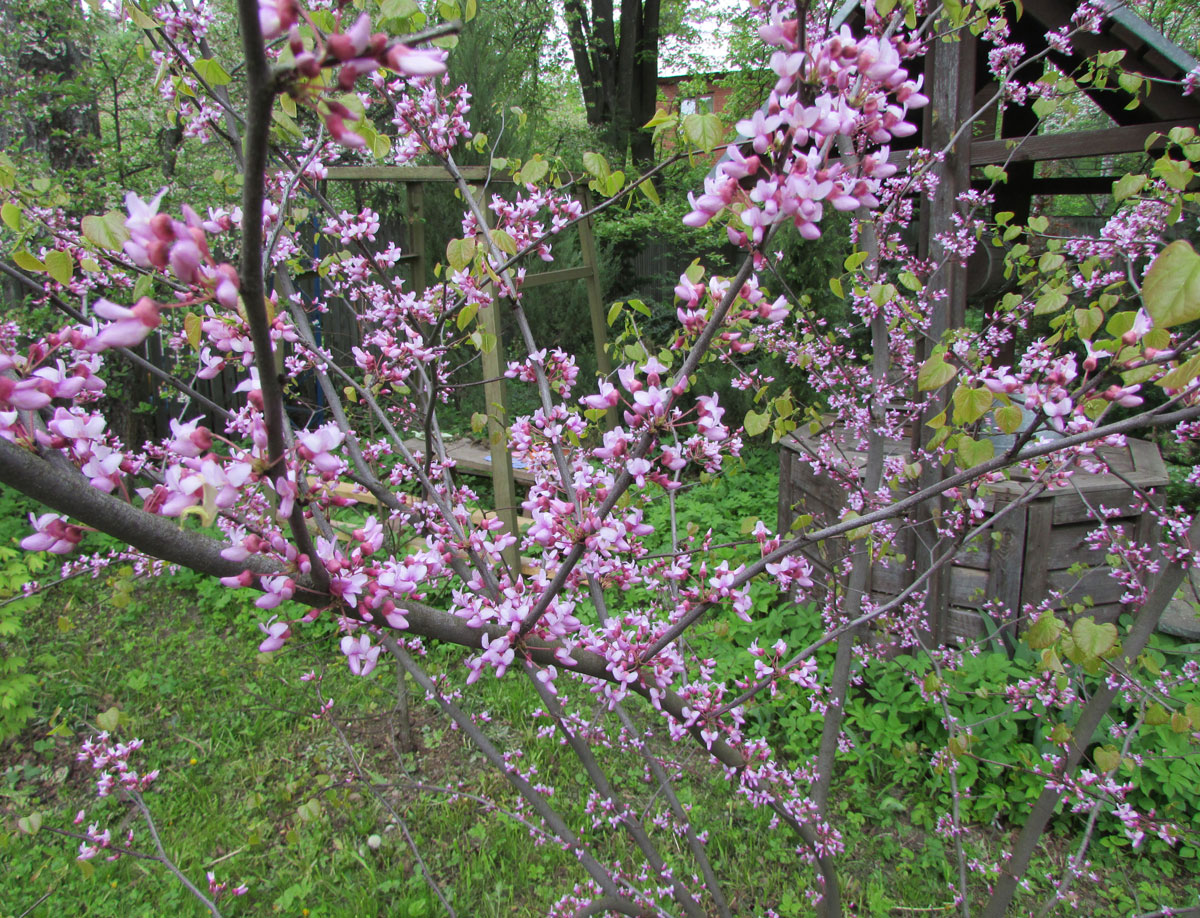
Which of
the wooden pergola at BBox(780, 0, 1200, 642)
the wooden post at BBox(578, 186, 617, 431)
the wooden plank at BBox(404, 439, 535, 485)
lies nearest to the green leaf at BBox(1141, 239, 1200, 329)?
the wooden pergola at BBox(780, 0, 1200, 642)

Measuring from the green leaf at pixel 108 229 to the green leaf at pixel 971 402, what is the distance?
1131 mm

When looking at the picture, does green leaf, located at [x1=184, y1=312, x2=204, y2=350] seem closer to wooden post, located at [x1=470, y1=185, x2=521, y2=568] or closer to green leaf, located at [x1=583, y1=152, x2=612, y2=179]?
green leaf, located at [x1=583, y1=152, x2=612, y2=179]

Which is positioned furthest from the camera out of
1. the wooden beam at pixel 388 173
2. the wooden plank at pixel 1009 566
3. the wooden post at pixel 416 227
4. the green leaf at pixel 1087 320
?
the wooden post at pixel 416 227

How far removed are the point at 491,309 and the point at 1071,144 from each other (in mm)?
3140

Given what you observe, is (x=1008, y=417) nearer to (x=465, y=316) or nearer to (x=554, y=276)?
(x=465, y=316)

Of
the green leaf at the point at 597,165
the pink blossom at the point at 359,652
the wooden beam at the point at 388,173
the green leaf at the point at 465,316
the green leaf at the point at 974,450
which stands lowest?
the pink blossom at the point at 359,652

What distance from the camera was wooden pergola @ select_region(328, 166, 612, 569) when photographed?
13.9ft

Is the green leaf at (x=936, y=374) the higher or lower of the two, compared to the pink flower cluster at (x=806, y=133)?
lower

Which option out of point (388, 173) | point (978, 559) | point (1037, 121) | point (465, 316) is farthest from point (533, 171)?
point (388, 173)

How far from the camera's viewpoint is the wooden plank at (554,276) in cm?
457

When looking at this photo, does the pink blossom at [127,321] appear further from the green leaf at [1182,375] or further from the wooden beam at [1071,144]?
the wooden beam at [1071,144]

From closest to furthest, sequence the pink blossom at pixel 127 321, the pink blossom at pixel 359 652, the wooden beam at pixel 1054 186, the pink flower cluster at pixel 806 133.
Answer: the pink blossom at pixel 127 321 < the pink flower cluster at pixel 806 133 < the pink blossom at pixel 359 652 < the wooden beam at pixel 1054 186

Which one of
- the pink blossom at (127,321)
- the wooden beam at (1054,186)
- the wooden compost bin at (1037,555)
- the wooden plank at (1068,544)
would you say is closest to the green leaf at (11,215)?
the pink blossom at (127,321)

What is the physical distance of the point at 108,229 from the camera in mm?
812
